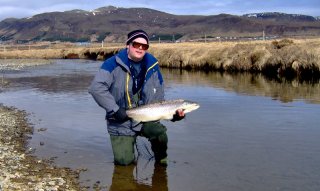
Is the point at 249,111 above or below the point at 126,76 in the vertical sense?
below

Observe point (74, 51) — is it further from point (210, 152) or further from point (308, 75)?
point (210, 152)

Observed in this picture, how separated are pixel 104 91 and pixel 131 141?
3.79ft

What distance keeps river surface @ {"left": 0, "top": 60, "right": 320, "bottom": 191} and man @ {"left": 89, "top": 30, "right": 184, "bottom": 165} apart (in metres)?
0.69

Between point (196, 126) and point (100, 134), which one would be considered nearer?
point (100, 134)

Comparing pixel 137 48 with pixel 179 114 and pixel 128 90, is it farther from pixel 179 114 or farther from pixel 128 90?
pixel 179 114

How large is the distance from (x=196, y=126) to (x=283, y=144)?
3.09 metres

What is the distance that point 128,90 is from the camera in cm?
863

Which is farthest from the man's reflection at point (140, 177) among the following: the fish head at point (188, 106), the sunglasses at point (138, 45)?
the sunglasses at point (138, 45)

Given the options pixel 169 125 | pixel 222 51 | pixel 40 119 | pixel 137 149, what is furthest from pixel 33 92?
pixel 222 51

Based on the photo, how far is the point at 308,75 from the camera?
3022 centimetres

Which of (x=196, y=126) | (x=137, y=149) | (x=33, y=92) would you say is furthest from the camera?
(x=33, y=92)

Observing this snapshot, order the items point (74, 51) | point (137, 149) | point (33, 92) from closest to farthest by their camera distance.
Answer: point (137, 149)
point (33, 92)
point (74, 51)

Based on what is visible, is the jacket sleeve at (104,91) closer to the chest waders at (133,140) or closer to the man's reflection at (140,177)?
the chest waders at (133,140)

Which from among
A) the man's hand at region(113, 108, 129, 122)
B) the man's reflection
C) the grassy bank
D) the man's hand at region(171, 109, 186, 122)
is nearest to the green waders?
the man's reflection
